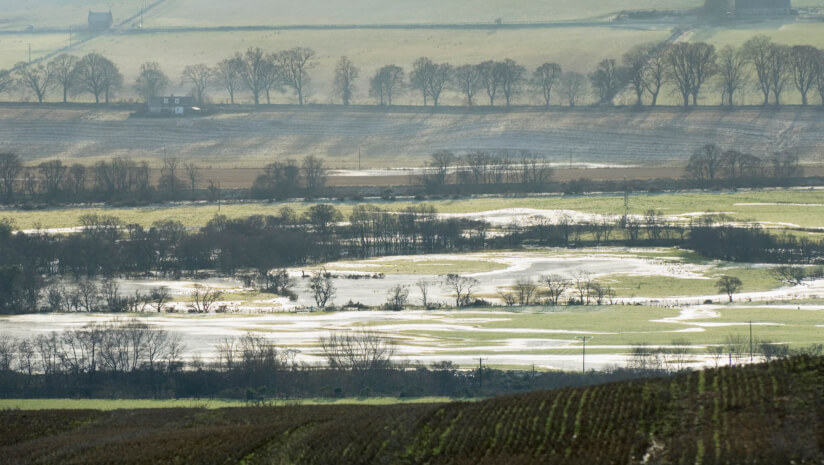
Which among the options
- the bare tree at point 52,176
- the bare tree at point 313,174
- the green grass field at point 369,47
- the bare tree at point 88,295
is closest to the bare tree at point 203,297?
the bare tree at point 88,295

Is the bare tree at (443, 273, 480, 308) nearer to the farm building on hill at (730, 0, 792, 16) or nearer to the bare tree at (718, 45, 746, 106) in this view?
the bare tree at (718, 45, 746, 106)

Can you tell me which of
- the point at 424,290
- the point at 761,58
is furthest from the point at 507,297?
the point at 761,58

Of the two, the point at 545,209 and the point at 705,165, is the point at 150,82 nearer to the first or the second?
the point at 705,165

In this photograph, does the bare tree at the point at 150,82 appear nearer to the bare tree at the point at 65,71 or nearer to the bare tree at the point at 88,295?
the bare tree at the point at 65,71

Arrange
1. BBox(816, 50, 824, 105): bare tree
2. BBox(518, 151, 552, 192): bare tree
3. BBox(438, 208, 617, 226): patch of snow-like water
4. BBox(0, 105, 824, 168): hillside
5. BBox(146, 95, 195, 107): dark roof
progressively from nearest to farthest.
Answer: BBox(438, 208, 617, 226): patch of snow-like water → BBox(518, 151, 552, 192): bare tree → BBox(0, 105, 824, 168): hillside → BBox(816, 50, 824, 105): bare tree → BBox(146, 95, 195, 107): dark roof

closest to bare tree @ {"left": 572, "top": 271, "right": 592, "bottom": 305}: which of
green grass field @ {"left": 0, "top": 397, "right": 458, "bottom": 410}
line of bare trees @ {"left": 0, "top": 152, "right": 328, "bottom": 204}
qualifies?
green grass field @ {"left": 0, "top": 397, "right": 458, "bottom": 410}

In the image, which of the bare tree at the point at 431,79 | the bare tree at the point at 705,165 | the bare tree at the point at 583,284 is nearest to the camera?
the bare tree at the point at 583,284
